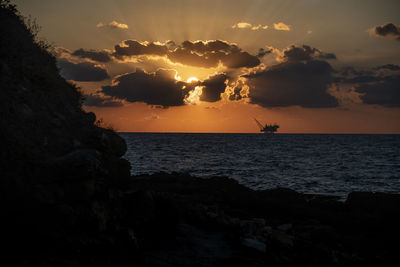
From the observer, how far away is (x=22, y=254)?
744 centimetres

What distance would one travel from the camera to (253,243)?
10500mm

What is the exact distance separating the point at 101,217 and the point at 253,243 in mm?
5267

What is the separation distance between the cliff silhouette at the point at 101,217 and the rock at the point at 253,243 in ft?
0.12

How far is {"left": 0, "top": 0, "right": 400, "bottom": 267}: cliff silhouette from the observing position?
8367 mm

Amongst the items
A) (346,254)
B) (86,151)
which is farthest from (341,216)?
(86,151)

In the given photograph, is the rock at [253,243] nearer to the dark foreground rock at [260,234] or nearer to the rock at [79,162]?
the dark foreground rock at [260,234]

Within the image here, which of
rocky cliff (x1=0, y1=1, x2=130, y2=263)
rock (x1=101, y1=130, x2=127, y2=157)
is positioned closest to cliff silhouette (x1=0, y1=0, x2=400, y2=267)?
rocky cliff (x1=0, y1=1, x2=130, y2=263)

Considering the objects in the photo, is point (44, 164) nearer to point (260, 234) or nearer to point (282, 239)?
point (260, 234)

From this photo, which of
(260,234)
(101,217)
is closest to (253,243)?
(260,234)

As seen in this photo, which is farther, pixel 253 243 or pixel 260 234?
pixel 260 234

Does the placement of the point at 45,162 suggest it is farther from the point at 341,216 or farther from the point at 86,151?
the point at 341,216

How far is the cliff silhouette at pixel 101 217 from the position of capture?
8367 mm

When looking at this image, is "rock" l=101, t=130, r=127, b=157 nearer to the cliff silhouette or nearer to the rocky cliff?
the rocky cliff

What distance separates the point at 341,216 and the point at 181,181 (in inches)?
532
